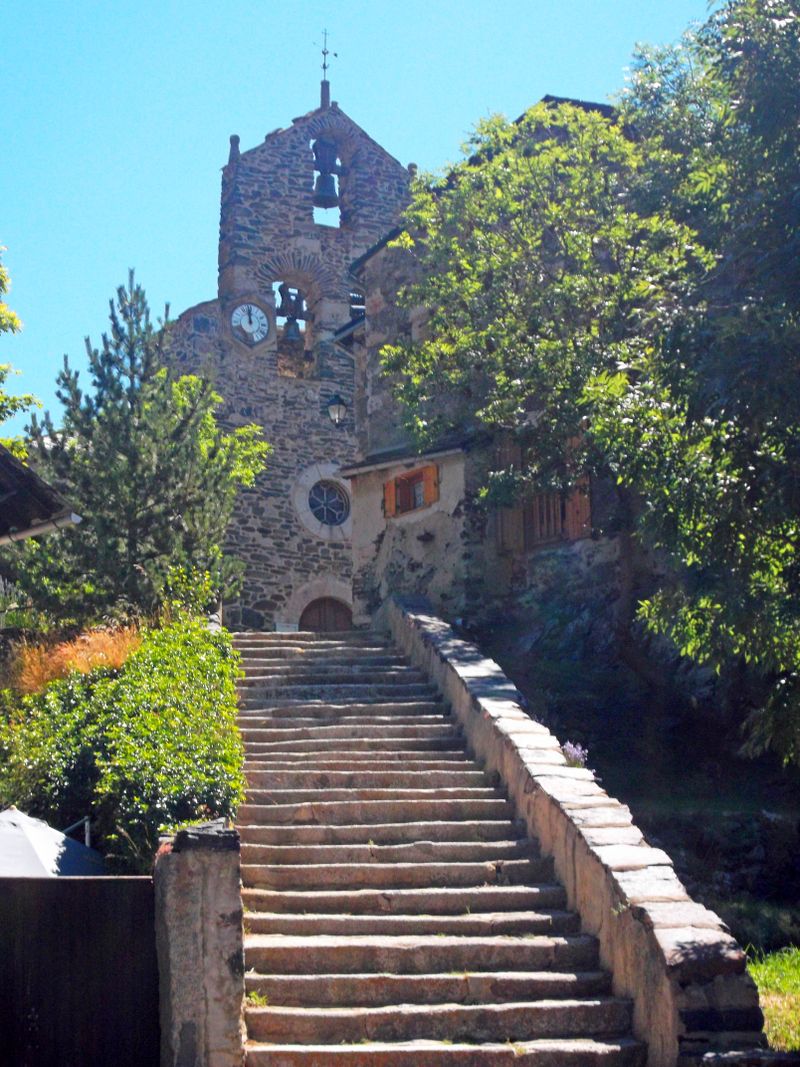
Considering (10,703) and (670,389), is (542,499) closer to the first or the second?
(10,703)

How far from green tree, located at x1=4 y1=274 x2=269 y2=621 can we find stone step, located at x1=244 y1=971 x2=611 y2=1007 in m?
7.02

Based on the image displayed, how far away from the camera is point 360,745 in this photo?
10617 millimetres

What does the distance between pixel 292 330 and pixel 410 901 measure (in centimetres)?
1940

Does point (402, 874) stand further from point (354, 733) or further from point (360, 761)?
point (354, 733)

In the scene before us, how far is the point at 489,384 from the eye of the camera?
1659 cm

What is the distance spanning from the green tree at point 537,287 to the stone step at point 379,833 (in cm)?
555

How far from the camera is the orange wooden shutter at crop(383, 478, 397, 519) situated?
19.2m

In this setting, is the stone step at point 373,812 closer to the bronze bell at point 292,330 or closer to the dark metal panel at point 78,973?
the dark metal panel at point 78,973

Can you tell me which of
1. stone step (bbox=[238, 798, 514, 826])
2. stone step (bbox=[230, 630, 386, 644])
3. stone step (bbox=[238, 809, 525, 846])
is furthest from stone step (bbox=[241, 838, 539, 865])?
stone step (bbox=[230, 630, 386, 644])

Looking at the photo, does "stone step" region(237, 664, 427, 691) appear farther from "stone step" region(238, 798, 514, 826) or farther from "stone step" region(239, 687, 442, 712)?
"stone step" region(238, 798, 514, 826)

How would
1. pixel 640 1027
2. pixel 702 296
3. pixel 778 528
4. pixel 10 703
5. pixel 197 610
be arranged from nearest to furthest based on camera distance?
1. pixel 640 1027
2. pixel 778 528
3. pixel 702 296
4. pixel 10 703
5. pixel 197 610

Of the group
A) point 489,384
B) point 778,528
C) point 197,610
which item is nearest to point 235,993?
point 778,528

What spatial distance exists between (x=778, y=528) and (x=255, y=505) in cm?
1795

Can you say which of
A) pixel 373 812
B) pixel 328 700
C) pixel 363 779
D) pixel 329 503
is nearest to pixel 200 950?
pixel 373 812
